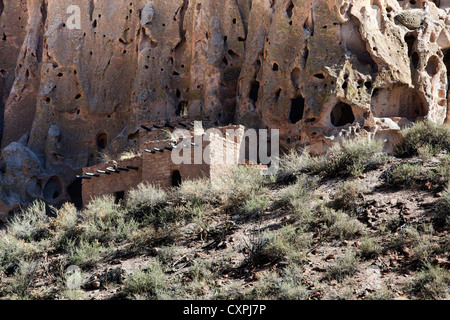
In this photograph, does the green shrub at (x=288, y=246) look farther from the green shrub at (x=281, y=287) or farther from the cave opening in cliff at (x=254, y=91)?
the cave opening in cliff at (x=254, y=91)

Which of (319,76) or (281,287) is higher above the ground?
(319,76)

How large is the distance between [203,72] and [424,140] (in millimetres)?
13232

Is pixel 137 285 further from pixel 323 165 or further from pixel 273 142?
pixel 273 142

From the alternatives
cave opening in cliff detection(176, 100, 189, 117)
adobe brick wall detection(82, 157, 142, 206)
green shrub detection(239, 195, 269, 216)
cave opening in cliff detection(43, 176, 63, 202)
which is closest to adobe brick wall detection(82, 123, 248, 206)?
adobe brick wall detection(82, 157, 142, 206)

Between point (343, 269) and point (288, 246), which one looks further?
point (288, 246)

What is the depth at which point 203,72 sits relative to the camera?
25656mm

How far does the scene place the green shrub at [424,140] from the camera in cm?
1483

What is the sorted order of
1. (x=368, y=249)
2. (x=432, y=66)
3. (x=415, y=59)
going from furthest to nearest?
(x=432, y=66)
(x=415, y=59)
(x=368, y=249)

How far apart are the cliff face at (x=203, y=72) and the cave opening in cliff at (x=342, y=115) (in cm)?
5

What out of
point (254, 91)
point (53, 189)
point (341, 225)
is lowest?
point (53, 189)

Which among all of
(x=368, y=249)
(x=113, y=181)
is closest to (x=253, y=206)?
(x=368, y=249)

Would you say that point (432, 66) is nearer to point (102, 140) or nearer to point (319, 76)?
point (319, 76)

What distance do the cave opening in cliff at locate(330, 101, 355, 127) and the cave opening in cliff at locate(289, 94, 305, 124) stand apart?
1.51m

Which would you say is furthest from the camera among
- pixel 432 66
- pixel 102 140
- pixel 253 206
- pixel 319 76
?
pixel 102 140
